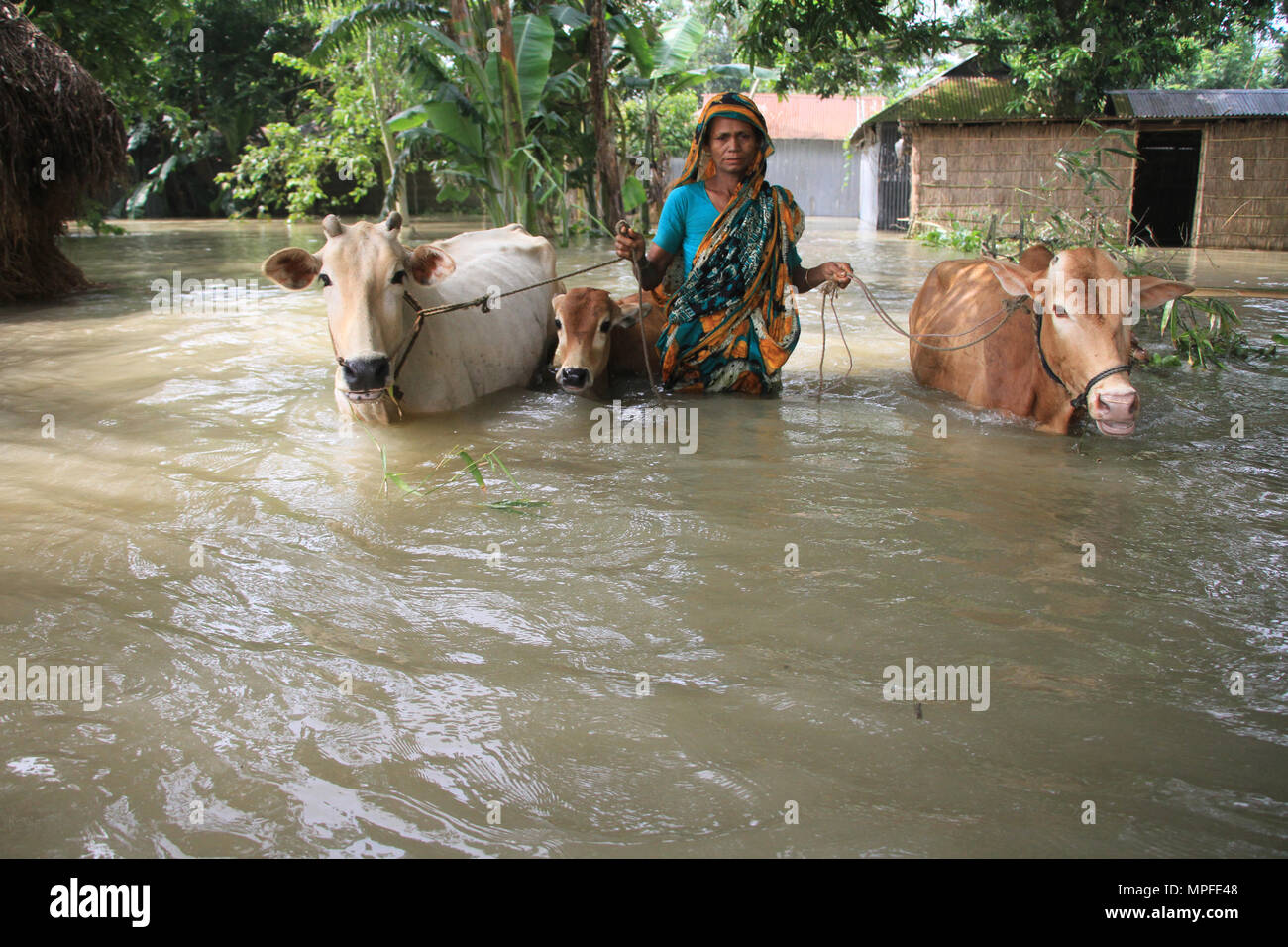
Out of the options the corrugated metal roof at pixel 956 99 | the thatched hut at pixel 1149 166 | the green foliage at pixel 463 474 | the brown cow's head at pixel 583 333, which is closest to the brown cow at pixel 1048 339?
the brown cow's head at pixel 583 333

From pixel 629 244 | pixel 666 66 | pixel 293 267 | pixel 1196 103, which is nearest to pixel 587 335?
pixel 629 244

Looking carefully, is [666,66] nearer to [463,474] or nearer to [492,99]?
[492,99]

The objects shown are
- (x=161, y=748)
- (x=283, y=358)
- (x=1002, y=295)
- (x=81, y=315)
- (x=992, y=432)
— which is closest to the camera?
(x=161, y=748)

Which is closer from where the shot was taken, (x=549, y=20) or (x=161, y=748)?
(x=161, y=748)

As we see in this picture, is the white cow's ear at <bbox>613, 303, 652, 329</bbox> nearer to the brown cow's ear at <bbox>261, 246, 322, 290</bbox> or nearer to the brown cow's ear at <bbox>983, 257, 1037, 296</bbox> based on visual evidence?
the brown cow's ear at <bbox>261, 246, 322, 290</bbox>

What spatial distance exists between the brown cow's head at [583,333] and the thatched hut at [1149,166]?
432 inches

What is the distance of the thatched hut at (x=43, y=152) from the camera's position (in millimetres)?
9070

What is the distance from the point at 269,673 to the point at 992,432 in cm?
375

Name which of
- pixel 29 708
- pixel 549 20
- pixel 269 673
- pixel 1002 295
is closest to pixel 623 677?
pixel 269 673

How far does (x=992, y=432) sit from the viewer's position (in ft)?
16.1

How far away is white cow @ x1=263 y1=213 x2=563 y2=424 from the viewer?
4496 millimetres

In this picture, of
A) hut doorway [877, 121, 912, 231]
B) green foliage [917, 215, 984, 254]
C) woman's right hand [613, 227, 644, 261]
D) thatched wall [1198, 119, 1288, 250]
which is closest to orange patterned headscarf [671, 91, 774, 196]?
woman's right hand [613, 227, 644, 261]
